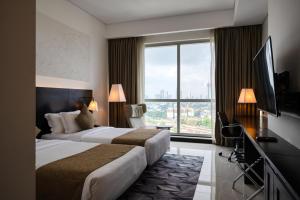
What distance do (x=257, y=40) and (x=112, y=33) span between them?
3616mm

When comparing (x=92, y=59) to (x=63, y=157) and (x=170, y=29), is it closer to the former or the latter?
(x=170, y=29)

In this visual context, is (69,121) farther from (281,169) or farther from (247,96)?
(247,96)

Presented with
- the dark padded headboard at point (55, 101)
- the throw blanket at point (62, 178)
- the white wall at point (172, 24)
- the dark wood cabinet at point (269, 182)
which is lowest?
the throw blanket at point (62, 178)

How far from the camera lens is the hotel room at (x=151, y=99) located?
87 cm

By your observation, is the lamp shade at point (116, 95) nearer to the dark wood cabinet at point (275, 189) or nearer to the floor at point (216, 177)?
the floor at point (216, 177)

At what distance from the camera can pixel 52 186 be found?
1.95 metres

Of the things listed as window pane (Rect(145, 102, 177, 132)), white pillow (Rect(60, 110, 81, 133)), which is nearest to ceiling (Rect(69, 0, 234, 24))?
window pane (Rect(145, 102, 177, 132))

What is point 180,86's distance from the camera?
225 inches

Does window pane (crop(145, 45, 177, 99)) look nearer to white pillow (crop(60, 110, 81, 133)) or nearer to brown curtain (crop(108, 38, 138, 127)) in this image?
brown curtain (crop(108, 38, 138, 127))

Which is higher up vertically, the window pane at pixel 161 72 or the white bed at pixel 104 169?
the window pane at pixel 161 72

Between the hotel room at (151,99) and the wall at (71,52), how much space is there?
0.09 feet

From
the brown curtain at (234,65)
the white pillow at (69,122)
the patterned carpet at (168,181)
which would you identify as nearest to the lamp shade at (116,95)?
the white pillow at (69,122)

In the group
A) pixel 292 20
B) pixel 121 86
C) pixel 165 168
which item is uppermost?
pixel 292 20

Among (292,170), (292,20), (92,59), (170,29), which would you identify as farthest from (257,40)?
(292,170)
